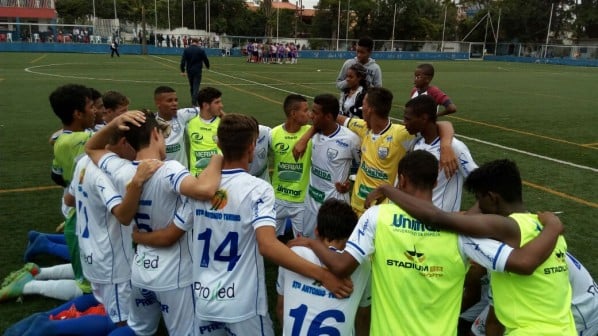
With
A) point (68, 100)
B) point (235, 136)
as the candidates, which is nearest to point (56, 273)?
point (68, 100)

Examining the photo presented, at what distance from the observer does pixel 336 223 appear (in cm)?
291

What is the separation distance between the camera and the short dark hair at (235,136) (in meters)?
2.96

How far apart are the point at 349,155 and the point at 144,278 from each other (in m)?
2.85

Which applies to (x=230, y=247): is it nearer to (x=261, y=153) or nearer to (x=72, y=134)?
(x=72, y=134)

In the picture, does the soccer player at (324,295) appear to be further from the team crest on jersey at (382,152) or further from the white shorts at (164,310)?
the team crest on jersey at (382,152)

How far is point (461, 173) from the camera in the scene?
4.32 m

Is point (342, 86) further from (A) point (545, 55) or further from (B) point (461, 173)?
(A) point (545, 55)

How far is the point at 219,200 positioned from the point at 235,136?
0.40m

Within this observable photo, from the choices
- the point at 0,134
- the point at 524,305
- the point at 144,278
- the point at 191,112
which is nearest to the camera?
the point at 524,305

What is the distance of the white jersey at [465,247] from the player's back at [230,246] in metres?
0.53

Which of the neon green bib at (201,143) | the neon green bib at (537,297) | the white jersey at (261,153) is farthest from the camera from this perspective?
the neon green bib at (201,143)

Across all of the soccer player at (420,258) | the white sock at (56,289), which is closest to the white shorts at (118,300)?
the white sock at (56,289)

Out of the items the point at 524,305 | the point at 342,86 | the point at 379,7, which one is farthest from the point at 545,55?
the point at 524,305

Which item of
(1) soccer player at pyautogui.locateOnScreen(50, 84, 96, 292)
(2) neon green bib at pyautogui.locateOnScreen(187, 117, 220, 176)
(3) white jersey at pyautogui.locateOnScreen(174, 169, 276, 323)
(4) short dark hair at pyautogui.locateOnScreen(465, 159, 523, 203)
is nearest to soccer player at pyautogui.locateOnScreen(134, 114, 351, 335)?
(3) white jersey at pyautogui.locateOnScreen(174, 169, 276, 323)
